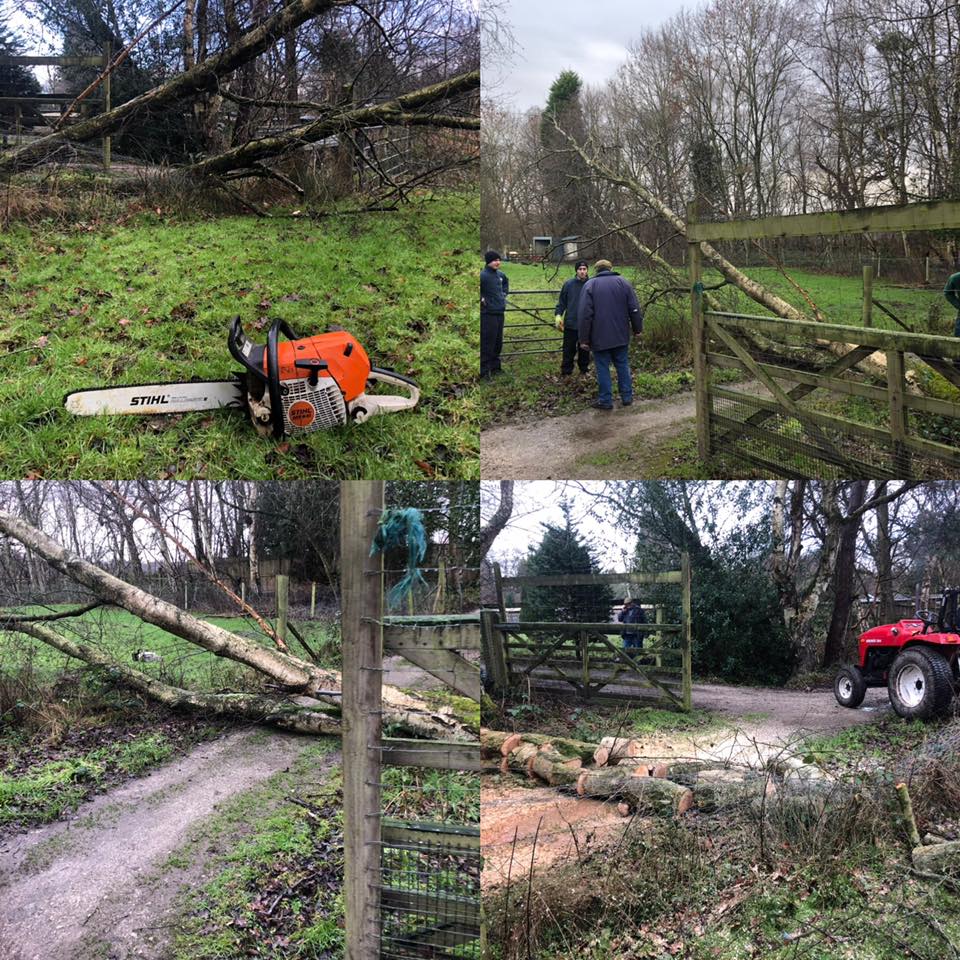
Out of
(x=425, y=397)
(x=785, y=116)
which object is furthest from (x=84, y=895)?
(x=785, y=116)

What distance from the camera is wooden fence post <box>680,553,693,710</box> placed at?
6.00 meters

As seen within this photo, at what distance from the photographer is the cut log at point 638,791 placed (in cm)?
473

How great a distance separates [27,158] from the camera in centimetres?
1035

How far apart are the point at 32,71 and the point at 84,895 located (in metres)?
11.7

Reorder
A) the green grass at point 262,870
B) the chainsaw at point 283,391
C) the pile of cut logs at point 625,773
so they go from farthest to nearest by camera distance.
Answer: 1. the chainsaw at point 283,391
2. the pile of cut logs at point 625,773
3. the green grass at point 262,870

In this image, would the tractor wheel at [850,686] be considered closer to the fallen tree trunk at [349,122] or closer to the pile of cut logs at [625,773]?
the pile of cut logs at [625,773]

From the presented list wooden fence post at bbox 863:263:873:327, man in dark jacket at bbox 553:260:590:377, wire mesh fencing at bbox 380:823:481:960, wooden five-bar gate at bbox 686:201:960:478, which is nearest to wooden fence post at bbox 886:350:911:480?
wooden five-bar gate at bbox 686:201:960:478

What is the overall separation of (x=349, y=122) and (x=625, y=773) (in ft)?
28.0

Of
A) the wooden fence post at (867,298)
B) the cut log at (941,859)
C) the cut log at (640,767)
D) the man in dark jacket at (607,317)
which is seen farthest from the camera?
the man in dark jacket at (607,317)

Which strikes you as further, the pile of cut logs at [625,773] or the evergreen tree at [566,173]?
the evergreen tree at [566,173]

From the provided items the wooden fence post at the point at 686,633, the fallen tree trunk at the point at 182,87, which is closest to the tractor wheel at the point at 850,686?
the wooden fence post at the point at 686,633

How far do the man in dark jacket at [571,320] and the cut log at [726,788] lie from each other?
4.82 meters

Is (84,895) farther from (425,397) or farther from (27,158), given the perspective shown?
(27,158)

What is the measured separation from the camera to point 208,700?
640 centimetres
